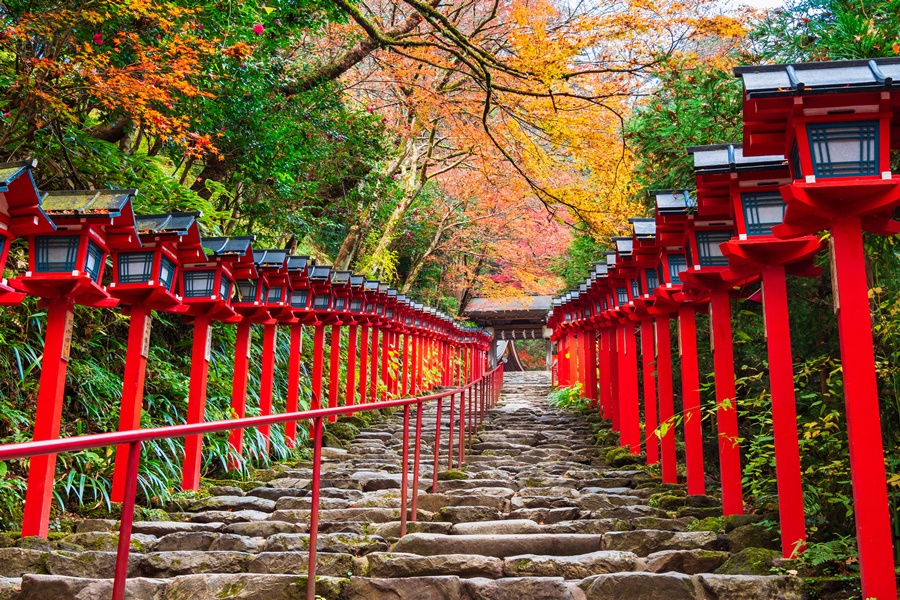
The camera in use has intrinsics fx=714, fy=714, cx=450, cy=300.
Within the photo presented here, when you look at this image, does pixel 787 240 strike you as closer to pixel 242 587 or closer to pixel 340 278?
pixel 242 587

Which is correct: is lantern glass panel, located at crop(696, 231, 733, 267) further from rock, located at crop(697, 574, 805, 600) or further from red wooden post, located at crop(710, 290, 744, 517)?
rock, located at crop(697, 574, 805, 600)

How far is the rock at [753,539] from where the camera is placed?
4591 millimetres

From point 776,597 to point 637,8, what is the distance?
6966 millimetres

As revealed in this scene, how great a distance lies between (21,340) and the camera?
6637 millimetres

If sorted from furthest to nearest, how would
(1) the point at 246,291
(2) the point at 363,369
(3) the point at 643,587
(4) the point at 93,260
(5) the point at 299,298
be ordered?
(2) the point at 363,369 < (5) the point at 299,298 < (1) the point at 246,291 < (4) the point at 93,260 < (3) the point at 643,587

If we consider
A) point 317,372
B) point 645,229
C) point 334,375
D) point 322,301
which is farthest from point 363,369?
point 645,229

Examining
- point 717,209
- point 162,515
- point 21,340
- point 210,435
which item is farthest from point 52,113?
point 717,209

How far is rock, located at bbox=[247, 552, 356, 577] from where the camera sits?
4.27 m

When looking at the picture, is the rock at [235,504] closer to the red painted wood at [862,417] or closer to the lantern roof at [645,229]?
the lantern roof at [645,229]

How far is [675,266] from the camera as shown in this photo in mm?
6613

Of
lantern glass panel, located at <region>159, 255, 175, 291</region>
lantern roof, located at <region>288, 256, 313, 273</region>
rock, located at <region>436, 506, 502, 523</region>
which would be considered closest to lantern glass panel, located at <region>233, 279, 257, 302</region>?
lantern roof, located at <region>288, 256, 313, 273</region>

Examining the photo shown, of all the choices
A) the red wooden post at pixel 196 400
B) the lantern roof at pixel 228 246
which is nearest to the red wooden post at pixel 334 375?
the lantern roof at pixel 228 246

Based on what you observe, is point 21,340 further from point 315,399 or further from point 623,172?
point 623,172

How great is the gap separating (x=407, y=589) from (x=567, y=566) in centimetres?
101
